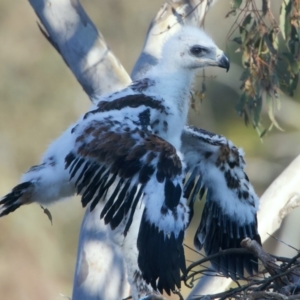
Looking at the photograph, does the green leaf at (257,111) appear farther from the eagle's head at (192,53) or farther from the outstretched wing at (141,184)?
the outstretched wing at (141,184)

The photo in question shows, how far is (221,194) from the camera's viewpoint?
4.57 metres

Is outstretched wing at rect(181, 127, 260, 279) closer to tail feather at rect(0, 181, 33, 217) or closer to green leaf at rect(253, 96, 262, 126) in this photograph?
tail feather at rect(0, 181, 33, 217)

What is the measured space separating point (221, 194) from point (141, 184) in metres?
0.85

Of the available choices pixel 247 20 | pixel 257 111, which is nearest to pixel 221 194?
pixel 257 111

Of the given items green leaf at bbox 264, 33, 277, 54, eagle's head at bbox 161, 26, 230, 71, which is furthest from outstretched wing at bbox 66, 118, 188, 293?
green leaf at bbox 264, 33, 277, 54

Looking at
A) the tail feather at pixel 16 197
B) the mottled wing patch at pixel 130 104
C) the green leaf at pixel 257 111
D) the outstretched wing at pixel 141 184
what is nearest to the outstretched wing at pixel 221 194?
the mottled wing patch at pixel 130 104

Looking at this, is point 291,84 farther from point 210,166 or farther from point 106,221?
point 106,221

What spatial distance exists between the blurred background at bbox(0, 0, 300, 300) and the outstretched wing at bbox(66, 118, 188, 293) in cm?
720

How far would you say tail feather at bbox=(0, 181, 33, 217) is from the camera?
4.16 m

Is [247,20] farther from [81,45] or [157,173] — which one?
[157,173]

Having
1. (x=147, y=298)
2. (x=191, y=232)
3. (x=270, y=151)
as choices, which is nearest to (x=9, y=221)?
(x=191, y=232)

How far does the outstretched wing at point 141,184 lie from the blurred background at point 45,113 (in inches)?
284

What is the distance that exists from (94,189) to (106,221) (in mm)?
175

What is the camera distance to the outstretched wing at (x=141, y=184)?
12.0 feet
